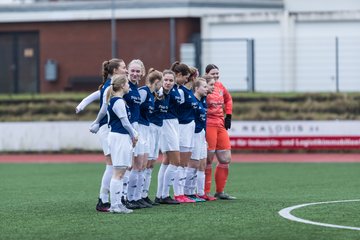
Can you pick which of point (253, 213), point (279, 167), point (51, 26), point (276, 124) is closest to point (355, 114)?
point (276, 124)

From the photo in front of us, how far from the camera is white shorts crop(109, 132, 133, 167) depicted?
14.0 metres

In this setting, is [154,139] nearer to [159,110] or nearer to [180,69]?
[159,110]

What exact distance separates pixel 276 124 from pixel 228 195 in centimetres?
1441

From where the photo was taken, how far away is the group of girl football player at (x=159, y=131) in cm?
1403

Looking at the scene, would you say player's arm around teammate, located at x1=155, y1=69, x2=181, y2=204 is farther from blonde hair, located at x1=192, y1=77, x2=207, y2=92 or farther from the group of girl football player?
blonde hair, located at x1=192, y1=77, x2=207, y2=92

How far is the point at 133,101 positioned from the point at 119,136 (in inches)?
31.7

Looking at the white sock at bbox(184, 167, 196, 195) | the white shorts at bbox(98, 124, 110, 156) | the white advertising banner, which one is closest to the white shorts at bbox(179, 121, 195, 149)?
the white sock at bbox(184, 167, 196, 195)

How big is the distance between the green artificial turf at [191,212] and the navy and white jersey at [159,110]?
48.1 inches

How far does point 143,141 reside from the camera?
15000 mm

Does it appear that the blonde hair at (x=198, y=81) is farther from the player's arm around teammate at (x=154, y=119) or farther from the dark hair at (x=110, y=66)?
the dark hair at (x=110, y=66)

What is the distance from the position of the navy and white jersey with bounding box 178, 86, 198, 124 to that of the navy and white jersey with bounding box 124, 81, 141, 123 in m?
1.28

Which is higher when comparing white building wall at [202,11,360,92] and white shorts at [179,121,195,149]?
white building wall at [202,11,360,92]

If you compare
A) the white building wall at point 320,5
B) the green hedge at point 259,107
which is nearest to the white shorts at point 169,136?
the green hedge at point 259,107

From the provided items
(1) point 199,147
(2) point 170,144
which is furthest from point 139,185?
(1) point 199,147
